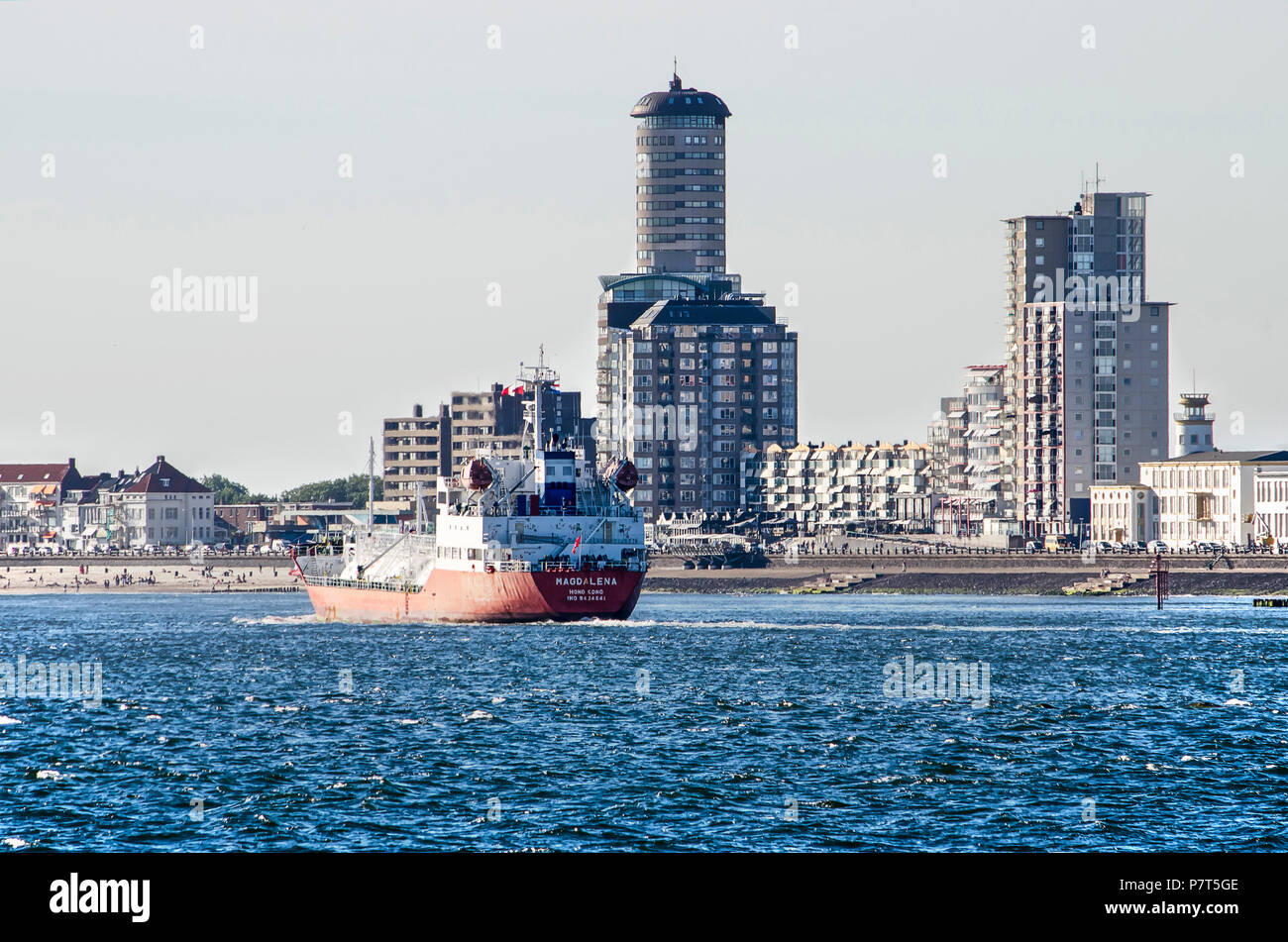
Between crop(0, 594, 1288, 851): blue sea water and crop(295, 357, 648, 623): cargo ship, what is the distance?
13889 mm

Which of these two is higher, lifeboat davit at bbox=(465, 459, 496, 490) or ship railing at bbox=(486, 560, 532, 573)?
lifeboat davit at bbox=(465, 459, 496, 490)

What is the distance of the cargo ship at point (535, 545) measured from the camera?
12494cm

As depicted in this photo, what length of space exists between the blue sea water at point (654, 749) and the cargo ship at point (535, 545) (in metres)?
13.9

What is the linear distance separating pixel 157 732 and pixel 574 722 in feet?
48.3

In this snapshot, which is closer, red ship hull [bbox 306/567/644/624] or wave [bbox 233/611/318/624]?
red ship hull [bbox 306/567/644/624]

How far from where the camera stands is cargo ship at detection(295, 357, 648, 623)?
124938 millimetres

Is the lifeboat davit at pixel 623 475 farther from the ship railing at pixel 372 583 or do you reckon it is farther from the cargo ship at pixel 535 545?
the ship railing at pixel 372 583

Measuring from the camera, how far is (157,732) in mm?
61188

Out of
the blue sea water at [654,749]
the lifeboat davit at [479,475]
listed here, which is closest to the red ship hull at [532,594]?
the lifeboat davit at [479,475]

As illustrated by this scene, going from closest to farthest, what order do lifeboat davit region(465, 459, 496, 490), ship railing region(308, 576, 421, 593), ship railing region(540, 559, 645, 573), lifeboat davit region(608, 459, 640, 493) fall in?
ship railing region(540, 559, 645, 573)
lifeboat davit region(465, 459, 496, 490)
lifeboat davit region(608, 459, 640, 493)
ship railing region(308, 576, 421, 593)

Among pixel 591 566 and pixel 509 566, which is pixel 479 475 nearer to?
pixel 509 566

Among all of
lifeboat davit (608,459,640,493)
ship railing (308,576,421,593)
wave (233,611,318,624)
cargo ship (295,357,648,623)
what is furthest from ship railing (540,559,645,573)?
wave (233,611,318,624)

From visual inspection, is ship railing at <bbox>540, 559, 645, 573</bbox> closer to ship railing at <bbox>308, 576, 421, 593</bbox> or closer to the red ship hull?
the red ship hull
